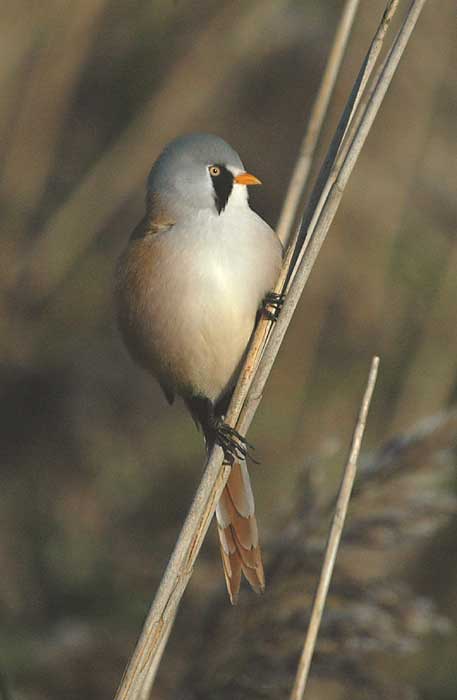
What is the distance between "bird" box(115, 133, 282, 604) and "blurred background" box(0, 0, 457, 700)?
2.43 ft

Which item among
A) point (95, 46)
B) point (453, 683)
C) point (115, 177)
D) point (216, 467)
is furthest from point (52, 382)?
point (216, 467)

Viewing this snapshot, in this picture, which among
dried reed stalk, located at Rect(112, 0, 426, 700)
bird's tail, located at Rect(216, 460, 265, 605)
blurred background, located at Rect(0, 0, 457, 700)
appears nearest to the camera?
dried reed stalk, located at Rect(112, 0, 426, 700)

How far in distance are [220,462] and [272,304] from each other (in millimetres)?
452

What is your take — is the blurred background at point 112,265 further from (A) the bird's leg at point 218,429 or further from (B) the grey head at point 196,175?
(B) the grey head at point 196,175

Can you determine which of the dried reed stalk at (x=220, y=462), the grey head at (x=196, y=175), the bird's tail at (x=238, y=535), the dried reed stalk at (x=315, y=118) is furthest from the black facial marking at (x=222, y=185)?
the bird's tail at (x=238, y=535)

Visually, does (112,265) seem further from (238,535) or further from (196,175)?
(238,535)

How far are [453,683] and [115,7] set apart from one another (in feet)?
8.45

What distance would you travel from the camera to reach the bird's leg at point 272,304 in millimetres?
2270

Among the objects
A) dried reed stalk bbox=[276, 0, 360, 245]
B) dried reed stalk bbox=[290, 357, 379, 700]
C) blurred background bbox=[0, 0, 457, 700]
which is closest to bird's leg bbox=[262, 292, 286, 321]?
dried reed stalk bbox=[276, 0, 360, 245]

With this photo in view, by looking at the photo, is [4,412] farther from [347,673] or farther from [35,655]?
[347,673]

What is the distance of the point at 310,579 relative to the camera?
246 centimetres

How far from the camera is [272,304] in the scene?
2.29 m

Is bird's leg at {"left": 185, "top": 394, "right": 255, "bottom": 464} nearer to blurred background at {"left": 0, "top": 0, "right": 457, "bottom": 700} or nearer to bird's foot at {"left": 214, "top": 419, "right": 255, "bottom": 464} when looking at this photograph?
bird's foot at {"left": 214, "top": 419, "right": 255, "bottom": 464}

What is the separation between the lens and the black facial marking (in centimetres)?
230
